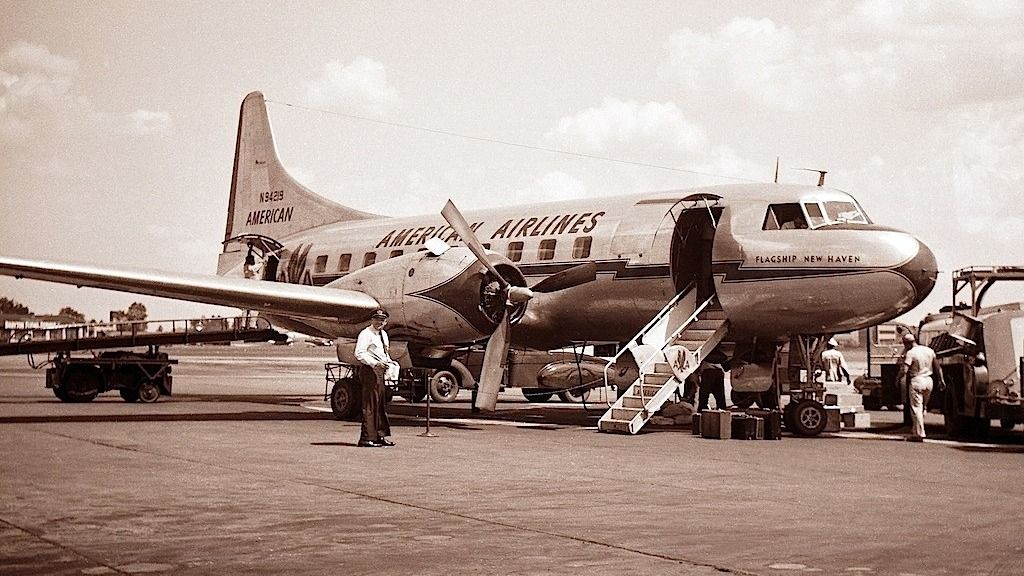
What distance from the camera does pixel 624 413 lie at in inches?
677

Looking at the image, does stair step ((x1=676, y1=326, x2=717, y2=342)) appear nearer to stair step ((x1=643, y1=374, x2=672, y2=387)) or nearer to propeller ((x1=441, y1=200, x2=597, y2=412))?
stair step ((x1=643, y1=374, x2=672, y2=387))

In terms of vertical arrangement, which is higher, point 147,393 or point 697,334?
point 697,334

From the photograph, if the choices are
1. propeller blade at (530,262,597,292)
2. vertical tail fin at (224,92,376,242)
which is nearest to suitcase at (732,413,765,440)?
propeller blade at (530,262,597,292)

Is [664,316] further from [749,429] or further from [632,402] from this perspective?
[749,429]

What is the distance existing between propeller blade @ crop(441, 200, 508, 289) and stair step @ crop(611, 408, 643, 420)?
2839 mm

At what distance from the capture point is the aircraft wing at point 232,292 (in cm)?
1770

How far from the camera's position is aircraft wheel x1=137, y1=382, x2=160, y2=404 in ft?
82.2

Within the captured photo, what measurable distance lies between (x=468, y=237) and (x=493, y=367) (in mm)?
2275

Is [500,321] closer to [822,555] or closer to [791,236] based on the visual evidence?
[791,236]

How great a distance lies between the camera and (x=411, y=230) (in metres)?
23.5

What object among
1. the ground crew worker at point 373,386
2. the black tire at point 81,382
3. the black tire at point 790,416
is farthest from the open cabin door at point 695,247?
the black tire at point 81,382

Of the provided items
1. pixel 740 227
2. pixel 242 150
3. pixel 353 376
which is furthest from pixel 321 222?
pixel 740 227

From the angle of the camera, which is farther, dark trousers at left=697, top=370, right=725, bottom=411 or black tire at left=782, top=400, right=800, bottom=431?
dark trousers at left=697, top=370, right=725, bottom=411

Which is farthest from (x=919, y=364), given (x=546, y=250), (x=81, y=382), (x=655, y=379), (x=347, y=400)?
(x=81, y=382)
